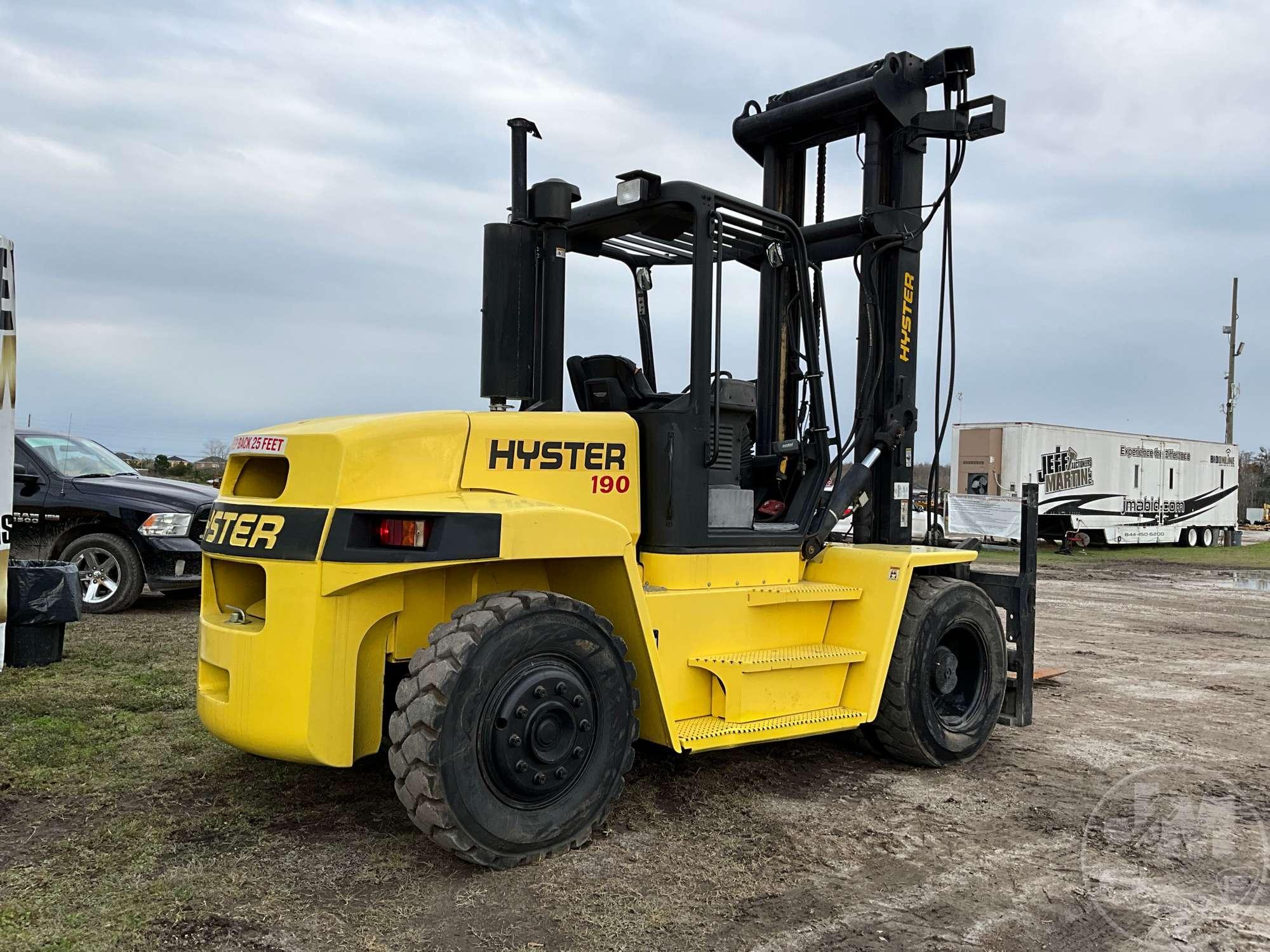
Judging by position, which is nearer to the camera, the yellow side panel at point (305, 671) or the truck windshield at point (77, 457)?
the yellow side panel at point (305, 671)

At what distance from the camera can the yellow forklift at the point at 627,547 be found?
4074 mm

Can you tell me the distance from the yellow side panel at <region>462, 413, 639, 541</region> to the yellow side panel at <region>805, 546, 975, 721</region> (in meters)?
1.42

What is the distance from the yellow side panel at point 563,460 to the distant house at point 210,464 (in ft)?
42.8

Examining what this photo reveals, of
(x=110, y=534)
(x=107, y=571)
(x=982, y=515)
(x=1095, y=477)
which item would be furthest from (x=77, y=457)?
(x=1095, y=477)

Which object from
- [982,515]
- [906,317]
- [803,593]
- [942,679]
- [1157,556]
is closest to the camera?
[803,593]

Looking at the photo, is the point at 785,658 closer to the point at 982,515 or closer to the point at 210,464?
the point at 210,464

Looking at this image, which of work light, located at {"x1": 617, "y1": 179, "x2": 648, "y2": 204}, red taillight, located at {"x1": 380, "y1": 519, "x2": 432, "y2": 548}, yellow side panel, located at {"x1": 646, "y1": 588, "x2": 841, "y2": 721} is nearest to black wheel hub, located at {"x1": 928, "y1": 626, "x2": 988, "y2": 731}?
yellow side panel, located at {"x1": 646, "y1": 588, "x2": 841, "y2": 721}

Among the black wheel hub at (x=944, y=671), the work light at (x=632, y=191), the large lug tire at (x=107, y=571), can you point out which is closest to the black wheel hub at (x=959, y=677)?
the black wheel hub at (x=944, y=671)

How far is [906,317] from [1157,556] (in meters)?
23.7

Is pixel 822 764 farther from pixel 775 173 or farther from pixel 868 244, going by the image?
pixel 775 173

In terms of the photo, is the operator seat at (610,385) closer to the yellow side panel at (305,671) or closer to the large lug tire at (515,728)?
the large lug tire at (515,728)

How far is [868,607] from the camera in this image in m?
5.64

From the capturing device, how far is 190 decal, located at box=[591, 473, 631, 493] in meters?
4.76

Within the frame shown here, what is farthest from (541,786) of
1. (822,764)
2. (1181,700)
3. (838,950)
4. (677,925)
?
(1181,700)
